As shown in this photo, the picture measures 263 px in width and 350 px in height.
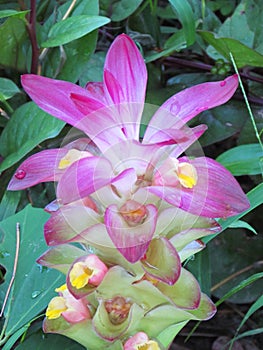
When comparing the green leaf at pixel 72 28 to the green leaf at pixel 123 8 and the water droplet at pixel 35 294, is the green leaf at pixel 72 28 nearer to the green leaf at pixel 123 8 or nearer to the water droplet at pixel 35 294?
the green leaf at pixel 123 8

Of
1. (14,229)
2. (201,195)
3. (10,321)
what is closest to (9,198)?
(14,229)

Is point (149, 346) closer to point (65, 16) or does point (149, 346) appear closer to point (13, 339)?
point (13, 339)

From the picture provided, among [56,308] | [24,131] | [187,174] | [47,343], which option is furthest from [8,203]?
[187,174]

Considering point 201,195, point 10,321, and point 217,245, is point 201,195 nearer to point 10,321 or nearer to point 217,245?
point 10,321

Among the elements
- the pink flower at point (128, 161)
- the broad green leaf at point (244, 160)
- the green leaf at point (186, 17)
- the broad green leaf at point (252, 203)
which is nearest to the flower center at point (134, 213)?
the pink flower at point (128, 161)

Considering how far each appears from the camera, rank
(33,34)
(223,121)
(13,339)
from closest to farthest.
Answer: (13,339)
(33,34)
(223,121)

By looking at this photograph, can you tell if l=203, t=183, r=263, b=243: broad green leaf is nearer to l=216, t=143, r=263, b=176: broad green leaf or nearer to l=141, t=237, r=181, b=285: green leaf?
l=216, t=143, r=263, b=176: broad green leaf
